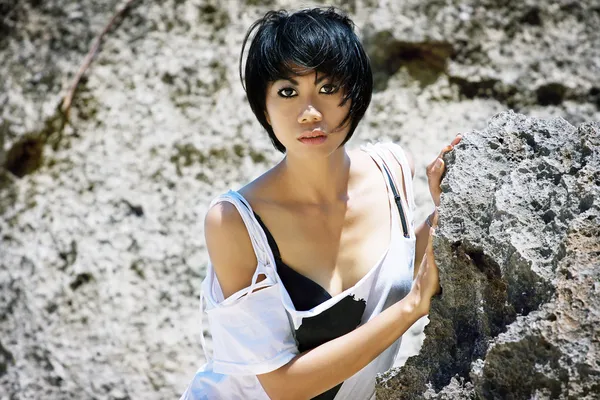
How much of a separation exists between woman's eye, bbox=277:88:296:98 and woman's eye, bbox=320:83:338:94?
0.22 feet

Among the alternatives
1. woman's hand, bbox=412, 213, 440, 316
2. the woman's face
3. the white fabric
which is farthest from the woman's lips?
woman's hand, bbox=412, 213, 440, 316

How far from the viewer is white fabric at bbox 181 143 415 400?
178 centimetres

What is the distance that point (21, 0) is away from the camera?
3.71 metres

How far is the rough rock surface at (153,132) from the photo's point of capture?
9.98 feet

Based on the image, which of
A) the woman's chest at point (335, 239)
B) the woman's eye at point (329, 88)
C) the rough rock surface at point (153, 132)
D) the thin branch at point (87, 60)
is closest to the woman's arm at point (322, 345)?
the woman's chest at point (335, 239)

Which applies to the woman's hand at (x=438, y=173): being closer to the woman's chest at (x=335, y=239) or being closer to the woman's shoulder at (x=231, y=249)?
the woman's chest at (x=335, y=239)

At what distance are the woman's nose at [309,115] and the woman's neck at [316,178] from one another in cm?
18

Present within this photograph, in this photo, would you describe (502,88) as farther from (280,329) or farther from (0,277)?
(0,277)

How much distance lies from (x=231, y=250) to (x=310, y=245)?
8.5 inches

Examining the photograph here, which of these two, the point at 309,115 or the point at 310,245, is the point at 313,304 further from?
the point at 309,115

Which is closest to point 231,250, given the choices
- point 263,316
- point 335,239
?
point 263,316

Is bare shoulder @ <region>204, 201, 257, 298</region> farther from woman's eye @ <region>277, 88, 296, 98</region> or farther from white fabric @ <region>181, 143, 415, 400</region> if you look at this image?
woman's eye @ <region>277, 88, 296, 98</region>

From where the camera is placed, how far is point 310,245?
1910mm

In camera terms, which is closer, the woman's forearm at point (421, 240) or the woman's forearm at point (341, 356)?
the woman's forearm at point (341, 356)
